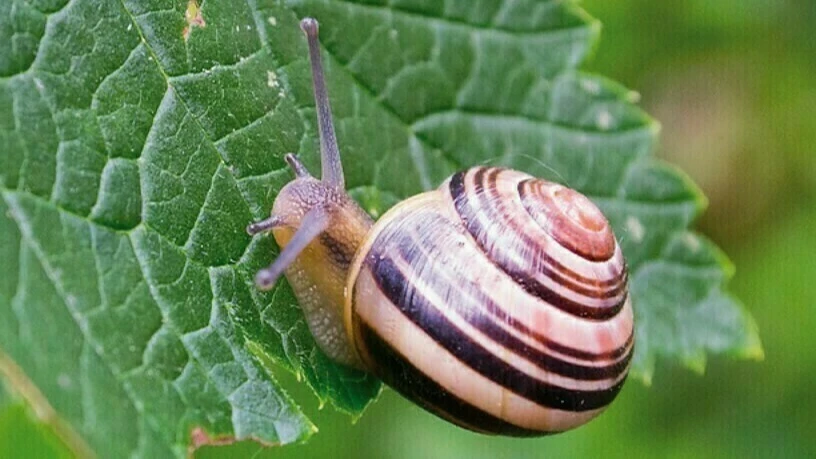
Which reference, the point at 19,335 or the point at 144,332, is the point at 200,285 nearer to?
the point at 144,332

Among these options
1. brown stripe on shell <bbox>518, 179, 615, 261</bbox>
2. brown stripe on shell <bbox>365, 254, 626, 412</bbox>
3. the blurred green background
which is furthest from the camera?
the blurred green background

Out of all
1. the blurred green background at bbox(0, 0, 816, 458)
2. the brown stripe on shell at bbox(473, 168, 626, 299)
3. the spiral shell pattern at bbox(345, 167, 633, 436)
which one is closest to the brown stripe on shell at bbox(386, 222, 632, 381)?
the spiral shell pattern at bbox(345, 167, 633, 436)

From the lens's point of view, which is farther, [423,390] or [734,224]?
[734,224]

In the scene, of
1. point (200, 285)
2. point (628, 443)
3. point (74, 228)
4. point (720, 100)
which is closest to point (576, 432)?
point (628, 443)

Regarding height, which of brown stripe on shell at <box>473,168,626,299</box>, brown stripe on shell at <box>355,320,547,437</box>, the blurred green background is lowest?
the blurred green background

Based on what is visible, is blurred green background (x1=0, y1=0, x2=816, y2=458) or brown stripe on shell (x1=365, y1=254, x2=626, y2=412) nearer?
brown stripe on shell (x1=365, y1=254, x2=626, y2=412)

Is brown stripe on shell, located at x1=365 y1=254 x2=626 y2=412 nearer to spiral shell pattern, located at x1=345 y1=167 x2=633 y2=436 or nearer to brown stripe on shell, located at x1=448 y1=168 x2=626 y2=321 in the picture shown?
spiral shell pattern, located at x1=345 y1=167 x2=633 y2=436

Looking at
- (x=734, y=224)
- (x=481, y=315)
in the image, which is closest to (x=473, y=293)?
(x=481, y=315)

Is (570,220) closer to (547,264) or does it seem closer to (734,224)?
(547,264)

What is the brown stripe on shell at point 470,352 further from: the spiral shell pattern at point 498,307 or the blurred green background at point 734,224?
the blurred green background at point 734,224
